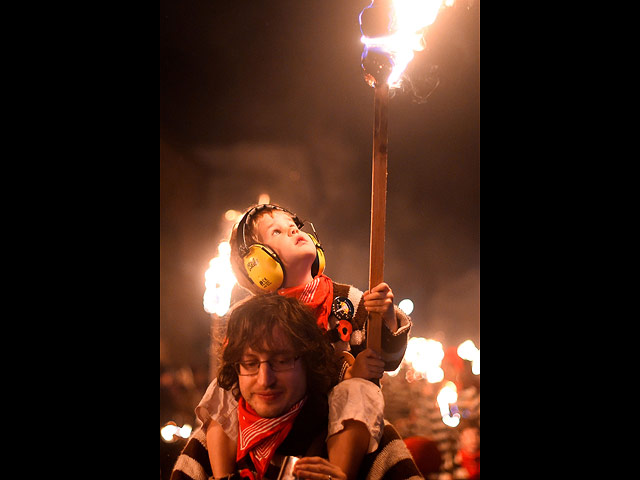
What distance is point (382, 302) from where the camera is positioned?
160cm

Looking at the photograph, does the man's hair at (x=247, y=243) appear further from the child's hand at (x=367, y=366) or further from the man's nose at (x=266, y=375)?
the child's hand at (x=367, y=366)

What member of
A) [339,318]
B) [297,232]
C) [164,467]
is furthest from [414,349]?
[164,467]

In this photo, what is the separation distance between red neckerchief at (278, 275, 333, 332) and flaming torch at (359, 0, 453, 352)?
11 cm

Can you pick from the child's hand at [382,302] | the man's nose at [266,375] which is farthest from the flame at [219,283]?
the child's hand at [382,302]

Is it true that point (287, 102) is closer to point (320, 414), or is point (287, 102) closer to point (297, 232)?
point (297, 232)

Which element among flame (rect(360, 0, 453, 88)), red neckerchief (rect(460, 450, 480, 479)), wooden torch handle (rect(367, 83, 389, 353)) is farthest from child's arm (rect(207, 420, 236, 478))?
flame (rect(360, 0, 453, 88))

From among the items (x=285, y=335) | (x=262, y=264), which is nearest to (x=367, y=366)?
(x=285, y=335)

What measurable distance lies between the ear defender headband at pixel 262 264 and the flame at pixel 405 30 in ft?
1.73

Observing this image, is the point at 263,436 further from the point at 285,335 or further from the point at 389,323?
the point at 389,323

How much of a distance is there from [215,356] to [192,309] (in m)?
0.15

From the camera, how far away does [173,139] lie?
1744 mm

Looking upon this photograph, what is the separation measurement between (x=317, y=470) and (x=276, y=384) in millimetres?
229

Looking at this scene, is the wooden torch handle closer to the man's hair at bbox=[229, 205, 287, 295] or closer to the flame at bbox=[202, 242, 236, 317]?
the man's hair at bbox=[229, 205, 287, 295]

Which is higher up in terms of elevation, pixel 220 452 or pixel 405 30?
pixel 405 30
